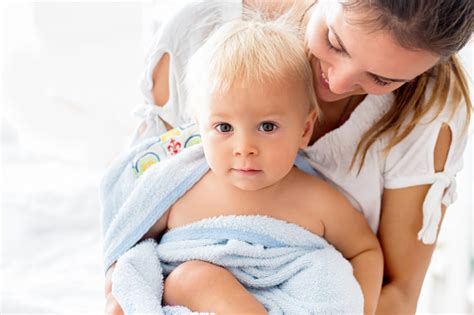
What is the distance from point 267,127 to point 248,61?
11 centimetres

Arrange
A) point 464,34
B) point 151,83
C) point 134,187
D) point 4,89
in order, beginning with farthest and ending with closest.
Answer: point 4,89 → point 151,83 → point 134,187 → point 464,34

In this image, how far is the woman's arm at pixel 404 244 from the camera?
128cm

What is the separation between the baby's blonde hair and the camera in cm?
107

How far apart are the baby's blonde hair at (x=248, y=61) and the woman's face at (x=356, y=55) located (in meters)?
0.04

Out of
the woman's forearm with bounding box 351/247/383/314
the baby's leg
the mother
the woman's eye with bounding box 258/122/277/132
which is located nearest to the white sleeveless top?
the mother

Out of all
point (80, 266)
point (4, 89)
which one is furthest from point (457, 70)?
point (4, 89)

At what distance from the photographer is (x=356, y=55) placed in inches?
41.1

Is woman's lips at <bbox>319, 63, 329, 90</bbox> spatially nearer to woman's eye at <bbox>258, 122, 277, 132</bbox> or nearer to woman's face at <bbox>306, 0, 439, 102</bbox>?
woman's face at <bbox>306, 0, 439, 102</bbox>

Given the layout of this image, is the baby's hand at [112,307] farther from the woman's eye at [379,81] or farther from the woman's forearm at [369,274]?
the woman's eye at [379,81]

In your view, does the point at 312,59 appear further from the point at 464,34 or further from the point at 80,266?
the point at 80,266

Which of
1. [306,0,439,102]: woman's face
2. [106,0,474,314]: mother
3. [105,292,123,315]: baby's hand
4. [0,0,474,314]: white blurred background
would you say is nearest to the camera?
[306,0,439,102]: woman's face

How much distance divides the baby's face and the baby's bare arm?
5.3 inches

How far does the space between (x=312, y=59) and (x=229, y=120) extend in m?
0.20

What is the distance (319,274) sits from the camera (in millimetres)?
1101
